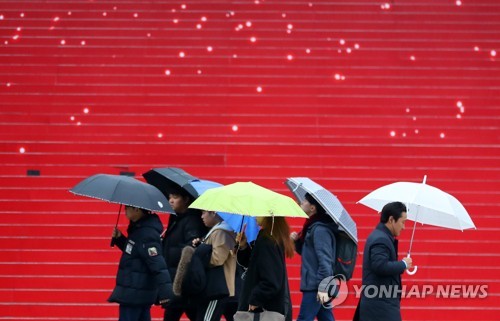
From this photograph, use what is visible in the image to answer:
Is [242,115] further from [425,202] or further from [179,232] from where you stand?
[425,202]

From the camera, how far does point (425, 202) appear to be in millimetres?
6754

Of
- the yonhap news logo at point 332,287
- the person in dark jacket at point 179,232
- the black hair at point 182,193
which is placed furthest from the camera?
the black hair at point 182,193

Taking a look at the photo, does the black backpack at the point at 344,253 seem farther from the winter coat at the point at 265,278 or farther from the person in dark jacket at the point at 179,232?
the winter coat at the point at 265,278

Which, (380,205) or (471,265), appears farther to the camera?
(471,265)

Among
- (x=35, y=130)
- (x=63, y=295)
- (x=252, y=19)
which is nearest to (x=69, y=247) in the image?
(x=63, y=295)

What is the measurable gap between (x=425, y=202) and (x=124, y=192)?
201 cm

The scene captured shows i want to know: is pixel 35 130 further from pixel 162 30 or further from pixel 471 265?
pixel 471 265

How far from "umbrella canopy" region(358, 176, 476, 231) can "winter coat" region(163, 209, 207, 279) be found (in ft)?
3.96

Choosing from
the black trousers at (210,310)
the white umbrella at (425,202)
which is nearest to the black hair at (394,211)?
the white umbrella at (425,202)

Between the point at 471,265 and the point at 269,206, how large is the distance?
429 centimetres

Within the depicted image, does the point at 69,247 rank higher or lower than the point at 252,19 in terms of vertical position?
lower

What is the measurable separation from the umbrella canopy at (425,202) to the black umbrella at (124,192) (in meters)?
1.40

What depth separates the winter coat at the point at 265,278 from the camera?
5.99 m

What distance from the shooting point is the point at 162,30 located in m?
12.0
